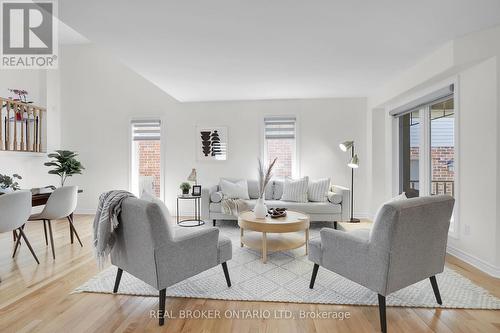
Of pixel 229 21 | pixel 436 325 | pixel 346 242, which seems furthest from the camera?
pixel 229 21

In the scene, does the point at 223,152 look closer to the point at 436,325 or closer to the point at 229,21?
the point at 229,21

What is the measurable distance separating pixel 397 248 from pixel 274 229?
1365mm

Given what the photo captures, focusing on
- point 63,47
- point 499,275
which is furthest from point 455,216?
point 63,47

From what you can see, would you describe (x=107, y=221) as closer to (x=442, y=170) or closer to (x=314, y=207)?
(x=314, y=207)

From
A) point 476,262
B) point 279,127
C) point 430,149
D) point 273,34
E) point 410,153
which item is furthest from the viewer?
point 279,127

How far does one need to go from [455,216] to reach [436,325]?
5.80ft

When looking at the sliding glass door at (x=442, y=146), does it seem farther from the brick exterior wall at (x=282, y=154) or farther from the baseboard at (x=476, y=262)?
the brick exterior wall at (x=282, y=154)

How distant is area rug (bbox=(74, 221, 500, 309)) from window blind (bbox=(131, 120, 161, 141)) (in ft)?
10.8

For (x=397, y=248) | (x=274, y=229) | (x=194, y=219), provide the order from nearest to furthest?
1. (x=397, y=248)
2. (x=274, y=229)
3. (x=194, y=219)

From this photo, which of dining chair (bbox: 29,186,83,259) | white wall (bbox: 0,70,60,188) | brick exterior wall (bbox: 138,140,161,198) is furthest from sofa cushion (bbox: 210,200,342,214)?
white wall (bbox: 0,70,60,188)

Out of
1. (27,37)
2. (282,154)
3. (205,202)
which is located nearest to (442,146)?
(282,154)

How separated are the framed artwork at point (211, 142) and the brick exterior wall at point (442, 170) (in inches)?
141

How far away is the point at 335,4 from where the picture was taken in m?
2.14

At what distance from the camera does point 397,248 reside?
1745 millimetres
